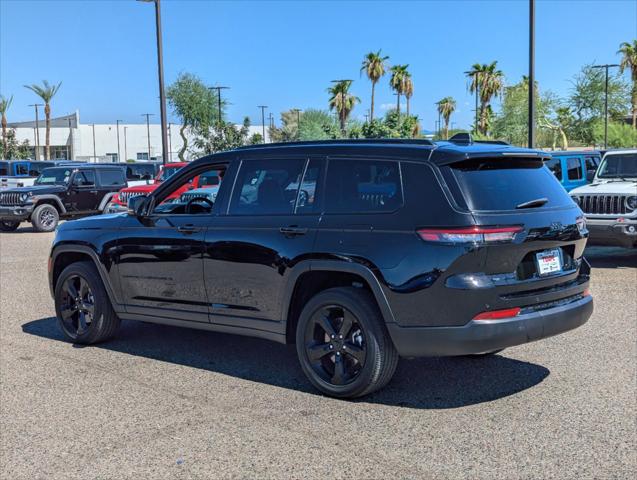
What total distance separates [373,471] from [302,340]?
61.4 inches

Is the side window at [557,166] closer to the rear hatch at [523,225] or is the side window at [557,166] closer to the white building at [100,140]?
the rear hatch at [523,225]

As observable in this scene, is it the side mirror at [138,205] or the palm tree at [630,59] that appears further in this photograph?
the palm tree at [630,59]

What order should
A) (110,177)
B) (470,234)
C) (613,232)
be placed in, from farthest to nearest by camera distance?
1. (110,177)
2. (613,232)
3. (470,234)

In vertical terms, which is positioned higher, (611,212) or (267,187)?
(267,187)

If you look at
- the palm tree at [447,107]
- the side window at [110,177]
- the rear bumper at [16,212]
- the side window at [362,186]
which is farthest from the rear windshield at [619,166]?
the palm tree at [447,107]

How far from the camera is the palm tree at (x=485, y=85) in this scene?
2581 inches

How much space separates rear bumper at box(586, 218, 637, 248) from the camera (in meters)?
11.1

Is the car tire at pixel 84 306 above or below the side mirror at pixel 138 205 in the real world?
below

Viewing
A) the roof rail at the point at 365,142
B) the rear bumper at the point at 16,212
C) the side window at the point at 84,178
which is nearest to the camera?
the roof rail at the point at 365,142

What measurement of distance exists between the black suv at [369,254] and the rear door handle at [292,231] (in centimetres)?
1

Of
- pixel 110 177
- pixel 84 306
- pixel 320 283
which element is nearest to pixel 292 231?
pixel 320 283

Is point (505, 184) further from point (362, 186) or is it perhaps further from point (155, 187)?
point (155, 187)

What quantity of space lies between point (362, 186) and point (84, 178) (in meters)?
17.7

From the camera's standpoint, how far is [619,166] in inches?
506
